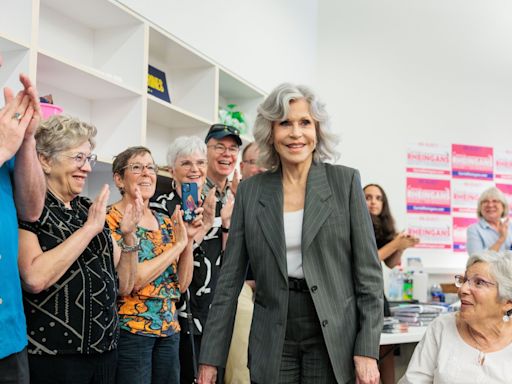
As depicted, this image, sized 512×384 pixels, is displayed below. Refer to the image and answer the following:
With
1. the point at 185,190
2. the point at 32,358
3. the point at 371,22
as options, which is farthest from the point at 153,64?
the point at 371,22

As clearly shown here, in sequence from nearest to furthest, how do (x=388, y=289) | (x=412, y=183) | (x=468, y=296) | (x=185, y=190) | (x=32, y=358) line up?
(x=32, y=358), (x=468, y=296), (x=185, y=190), (x=388, y=289), (x=412, y=183)

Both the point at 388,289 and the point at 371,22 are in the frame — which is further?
the point at 371,22

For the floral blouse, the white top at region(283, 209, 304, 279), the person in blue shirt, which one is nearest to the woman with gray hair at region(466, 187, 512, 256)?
the floral blouse

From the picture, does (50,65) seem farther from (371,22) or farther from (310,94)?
(371,22)

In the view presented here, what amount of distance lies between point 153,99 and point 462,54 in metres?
4.05

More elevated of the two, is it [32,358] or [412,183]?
[412,183]

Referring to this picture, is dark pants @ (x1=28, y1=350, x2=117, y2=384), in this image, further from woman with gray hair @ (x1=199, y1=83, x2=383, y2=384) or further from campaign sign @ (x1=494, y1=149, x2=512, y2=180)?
campaign sign @ (x1=494, y1=149, x2=512, y2=180)

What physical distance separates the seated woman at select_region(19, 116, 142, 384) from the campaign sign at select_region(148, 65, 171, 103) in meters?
1.58

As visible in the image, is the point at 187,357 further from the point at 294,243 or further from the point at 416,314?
the point at 416,314

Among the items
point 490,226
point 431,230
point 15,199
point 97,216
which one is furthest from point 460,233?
point 15,199

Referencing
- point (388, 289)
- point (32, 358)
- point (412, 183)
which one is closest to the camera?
point (32, 358)

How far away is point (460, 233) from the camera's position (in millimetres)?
6156

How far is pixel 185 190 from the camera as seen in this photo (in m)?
2.48

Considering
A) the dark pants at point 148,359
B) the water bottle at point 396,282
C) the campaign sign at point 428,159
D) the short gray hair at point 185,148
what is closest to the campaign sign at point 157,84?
the short gray hair at point 185,148
